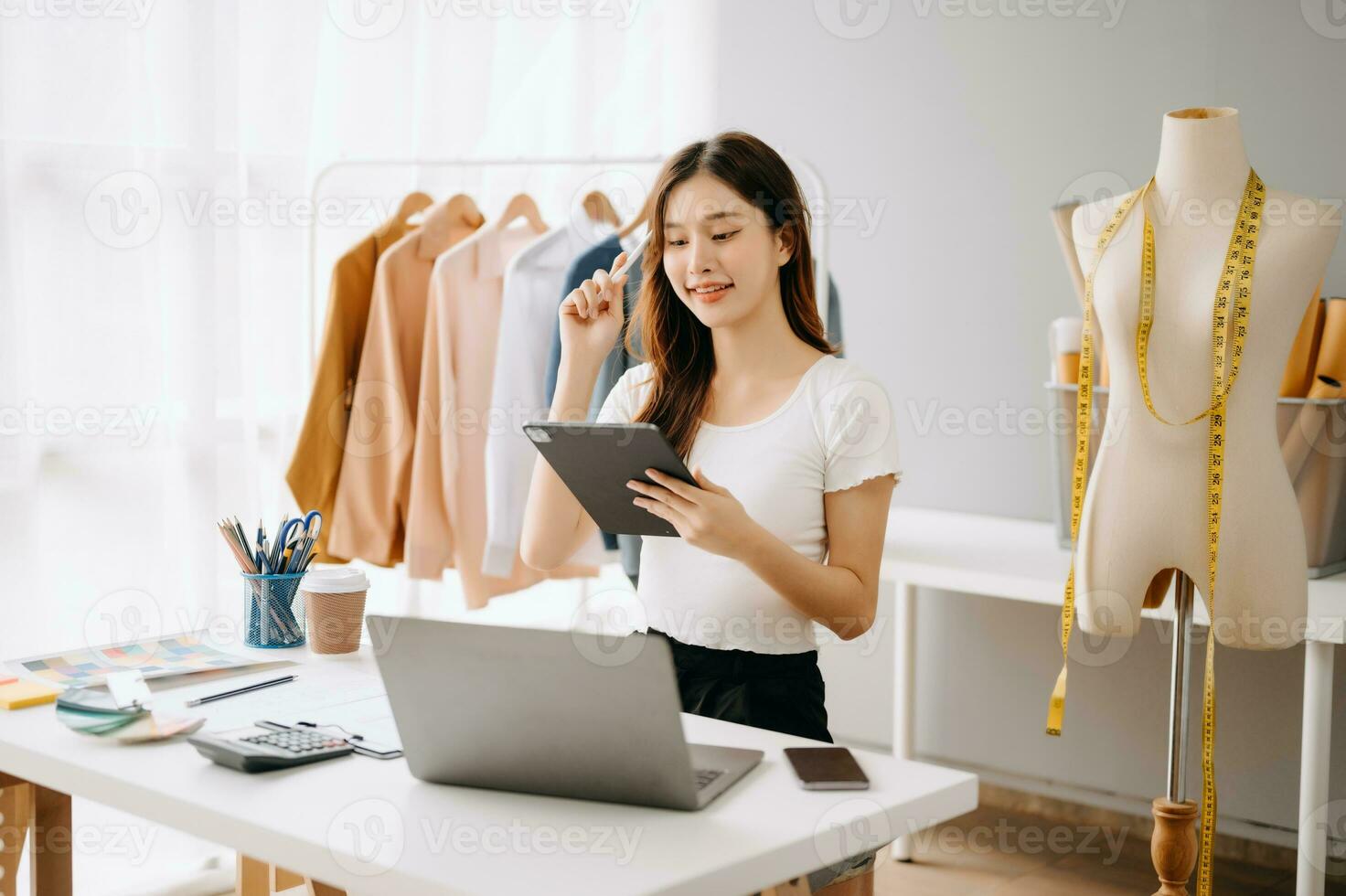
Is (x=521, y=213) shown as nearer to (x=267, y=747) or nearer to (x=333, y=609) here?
(x=333, y=609)

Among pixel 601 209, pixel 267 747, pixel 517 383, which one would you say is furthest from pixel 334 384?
pixel 267 747

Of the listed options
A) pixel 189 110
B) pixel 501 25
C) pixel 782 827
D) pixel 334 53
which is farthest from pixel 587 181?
pixel 782 827

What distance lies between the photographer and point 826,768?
1.40m

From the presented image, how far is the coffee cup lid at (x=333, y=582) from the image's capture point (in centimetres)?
187

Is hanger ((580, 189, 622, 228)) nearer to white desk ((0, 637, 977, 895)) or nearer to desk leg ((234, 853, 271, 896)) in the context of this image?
desk leg ((234, 853, 271, 896))

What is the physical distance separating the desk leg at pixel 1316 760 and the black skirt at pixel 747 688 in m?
1.11

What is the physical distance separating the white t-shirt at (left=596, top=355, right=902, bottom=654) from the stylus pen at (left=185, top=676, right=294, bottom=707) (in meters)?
0.50

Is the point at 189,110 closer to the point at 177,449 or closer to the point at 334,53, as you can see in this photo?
the point at 334,53

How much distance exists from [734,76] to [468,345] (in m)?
1.47

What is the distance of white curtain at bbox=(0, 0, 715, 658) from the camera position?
2.66 meters

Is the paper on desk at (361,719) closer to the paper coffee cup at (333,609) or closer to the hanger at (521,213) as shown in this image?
the paper coffee cup at (333,609)

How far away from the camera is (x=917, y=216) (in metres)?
3.67

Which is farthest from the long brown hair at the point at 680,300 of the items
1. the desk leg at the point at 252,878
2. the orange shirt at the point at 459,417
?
the orange shirt at the point at 459,417

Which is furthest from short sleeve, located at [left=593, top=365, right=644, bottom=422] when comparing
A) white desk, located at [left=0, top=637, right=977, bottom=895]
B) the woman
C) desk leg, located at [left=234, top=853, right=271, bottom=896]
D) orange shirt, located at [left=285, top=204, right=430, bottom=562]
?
orange shirt, located at [left=285, top=204, right=430, bottom=562]
